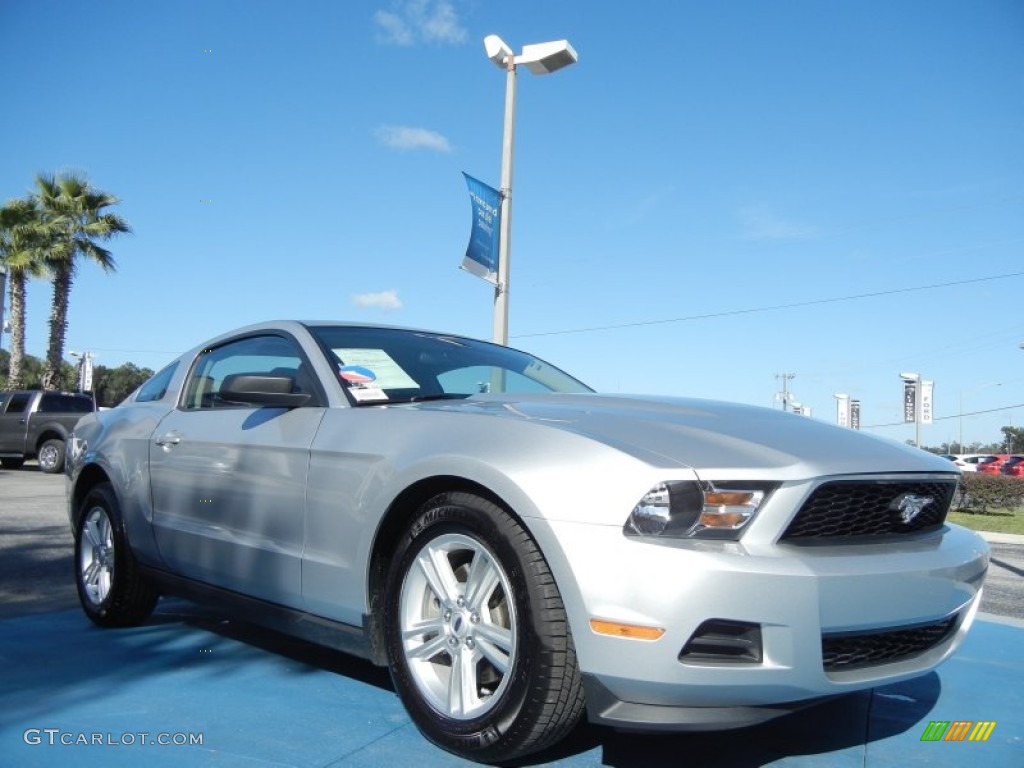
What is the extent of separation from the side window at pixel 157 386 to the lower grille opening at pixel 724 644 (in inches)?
128

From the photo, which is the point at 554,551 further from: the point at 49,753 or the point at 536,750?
the point at 49,753

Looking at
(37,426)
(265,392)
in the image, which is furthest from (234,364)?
(37,426)

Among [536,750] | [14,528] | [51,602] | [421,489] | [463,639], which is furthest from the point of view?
[14,528]

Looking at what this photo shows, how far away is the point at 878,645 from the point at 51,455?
17.8 m

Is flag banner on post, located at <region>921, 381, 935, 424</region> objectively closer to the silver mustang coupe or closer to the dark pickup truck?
the dark pickup truck

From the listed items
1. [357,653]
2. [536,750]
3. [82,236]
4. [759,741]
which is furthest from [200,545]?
[82,236]

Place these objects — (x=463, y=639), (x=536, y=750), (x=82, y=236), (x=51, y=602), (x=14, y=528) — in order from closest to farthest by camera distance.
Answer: (x=536, y=750) < (x=463, y=639) < (x=51, y=602) < (x=14, y=528) < (x=82, y=236)

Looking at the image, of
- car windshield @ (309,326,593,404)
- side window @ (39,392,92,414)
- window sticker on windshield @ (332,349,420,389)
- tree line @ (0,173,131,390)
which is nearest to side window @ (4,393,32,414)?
side window @ (39,392,92,414)

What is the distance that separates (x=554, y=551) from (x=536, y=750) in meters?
0.59

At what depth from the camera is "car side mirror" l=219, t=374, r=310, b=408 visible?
130 inches

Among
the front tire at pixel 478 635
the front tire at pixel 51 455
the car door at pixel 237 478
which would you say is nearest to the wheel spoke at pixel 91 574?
the car door at pixel 237 478

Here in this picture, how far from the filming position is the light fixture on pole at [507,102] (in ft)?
32.1

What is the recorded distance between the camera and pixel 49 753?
269 cm

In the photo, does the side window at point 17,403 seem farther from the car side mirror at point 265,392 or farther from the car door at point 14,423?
the car side mirror at point 265,392
